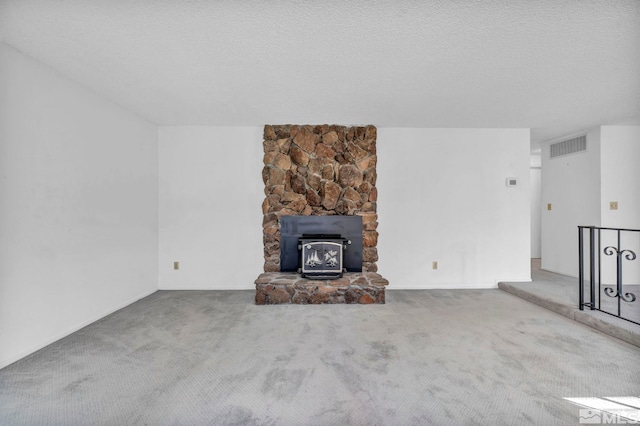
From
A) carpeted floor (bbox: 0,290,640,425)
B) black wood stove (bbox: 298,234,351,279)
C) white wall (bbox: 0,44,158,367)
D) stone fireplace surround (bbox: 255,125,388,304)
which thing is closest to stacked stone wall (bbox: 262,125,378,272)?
stone fireplace surround (bbox: 255,125,388,304)

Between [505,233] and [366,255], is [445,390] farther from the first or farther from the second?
[505,233]

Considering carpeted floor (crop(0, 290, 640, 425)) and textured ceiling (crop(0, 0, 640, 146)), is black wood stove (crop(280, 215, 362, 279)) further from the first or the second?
textured ceiling (crop(0, 0, 640, 146))

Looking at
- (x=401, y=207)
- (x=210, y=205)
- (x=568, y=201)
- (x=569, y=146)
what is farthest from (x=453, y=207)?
(x=210, y=205)

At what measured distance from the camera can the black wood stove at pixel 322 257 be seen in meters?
3.56

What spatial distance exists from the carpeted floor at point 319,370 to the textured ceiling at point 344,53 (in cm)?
240

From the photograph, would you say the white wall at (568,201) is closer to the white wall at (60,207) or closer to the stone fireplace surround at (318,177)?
the stone fireplace surround at (318,177)

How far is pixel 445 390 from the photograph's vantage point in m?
1.71

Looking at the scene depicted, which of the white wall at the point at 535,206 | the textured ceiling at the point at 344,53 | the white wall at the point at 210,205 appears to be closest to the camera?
the textured ceiling at the point at 344,53

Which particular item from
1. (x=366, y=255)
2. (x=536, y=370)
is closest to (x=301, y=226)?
(x=366, y=255)

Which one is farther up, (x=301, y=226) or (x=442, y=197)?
(x=442, y=197)

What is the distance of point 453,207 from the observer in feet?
13.4

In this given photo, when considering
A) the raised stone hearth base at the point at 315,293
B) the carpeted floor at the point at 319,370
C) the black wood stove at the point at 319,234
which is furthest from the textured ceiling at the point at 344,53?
the carpeted floor at the point at 319,370

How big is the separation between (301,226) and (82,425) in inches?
111

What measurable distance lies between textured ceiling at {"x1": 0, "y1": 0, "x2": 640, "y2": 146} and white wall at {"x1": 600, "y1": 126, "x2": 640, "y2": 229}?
631mm
